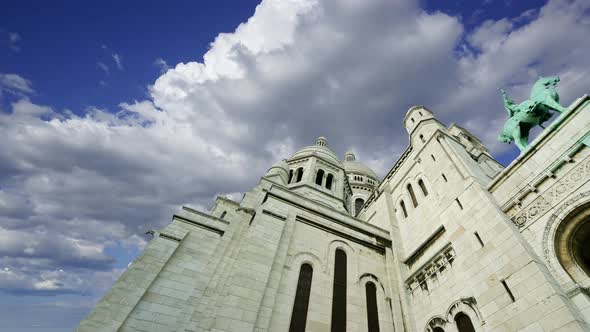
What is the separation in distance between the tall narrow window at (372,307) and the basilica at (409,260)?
0.16 ft

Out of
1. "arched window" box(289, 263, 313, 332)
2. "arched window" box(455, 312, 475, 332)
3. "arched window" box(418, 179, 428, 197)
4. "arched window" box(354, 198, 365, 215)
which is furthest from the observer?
"arched window" box(354, 198, 365, 215)

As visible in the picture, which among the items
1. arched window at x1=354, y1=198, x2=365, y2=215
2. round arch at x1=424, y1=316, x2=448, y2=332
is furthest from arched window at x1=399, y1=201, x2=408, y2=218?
arched window at x1=354, y1=198, x2=365, y2=215

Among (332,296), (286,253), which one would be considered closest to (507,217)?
(332,296)

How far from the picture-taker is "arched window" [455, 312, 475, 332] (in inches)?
348

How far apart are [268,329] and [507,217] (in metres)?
9.63

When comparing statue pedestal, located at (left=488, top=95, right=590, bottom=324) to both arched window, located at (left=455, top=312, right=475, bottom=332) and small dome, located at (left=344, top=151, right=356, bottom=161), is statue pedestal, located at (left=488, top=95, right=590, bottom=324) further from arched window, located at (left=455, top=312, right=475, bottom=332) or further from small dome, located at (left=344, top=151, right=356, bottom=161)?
small dome, located at (left=344, top=151, right=356, bottom=161)

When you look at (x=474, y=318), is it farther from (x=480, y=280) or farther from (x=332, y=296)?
(x=332, y=296)

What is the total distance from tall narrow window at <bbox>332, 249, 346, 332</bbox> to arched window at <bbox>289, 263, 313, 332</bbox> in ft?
4.21

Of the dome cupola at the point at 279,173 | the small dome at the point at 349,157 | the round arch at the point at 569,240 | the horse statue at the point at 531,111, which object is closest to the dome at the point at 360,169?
the small dome at the point at 349,157

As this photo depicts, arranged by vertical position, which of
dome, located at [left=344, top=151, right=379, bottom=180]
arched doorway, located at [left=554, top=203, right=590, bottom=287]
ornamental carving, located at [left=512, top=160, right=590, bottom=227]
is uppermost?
dome, located at [left=344, top=151, right=379, bottom=180]

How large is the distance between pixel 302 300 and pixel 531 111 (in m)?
12.9

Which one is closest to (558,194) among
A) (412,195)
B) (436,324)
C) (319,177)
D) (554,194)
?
(554,194)

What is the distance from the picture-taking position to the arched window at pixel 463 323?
29.0ft

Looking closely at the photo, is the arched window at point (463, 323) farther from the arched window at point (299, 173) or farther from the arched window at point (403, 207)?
the arched window at point (299, 173)
